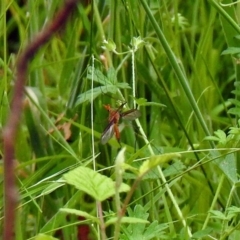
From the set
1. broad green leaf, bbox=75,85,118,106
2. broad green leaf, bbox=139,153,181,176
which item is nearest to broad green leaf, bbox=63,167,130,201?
broad green leaf, bbox=139,153,181,176

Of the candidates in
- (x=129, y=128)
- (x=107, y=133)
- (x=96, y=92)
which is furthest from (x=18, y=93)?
(x=129, y=128)

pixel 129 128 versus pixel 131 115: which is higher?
pixel 131 115

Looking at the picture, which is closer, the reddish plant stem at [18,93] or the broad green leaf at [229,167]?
the reddish plant stem at [18,93]

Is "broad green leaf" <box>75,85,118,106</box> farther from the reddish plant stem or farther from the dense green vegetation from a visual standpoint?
the reddish plant stem

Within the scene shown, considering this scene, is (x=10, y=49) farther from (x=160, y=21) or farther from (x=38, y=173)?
(x=38, y=173)

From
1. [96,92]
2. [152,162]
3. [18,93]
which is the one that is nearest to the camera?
[18,93]

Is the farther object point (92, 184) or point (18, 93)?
point (92, 184)

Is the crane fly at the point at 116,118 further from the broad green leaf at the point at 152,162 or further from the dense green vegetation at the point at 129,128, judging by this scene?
the broad green leaf at the point at 152,162

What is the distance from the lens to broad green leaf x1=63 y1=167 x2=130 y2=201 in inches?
23.2

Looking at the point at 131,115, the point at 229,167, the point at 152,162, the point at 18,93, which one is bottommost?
the point at 229,167

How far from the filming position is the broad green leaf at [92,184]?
59cm

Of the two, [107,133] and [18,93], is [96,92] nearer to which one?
[107,133]

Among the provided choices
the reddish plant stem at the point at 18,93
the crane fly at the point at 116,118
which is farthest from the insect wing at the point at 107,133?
the reddish plant stem at the point at 18,93

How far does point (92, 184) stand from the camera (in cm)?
60
